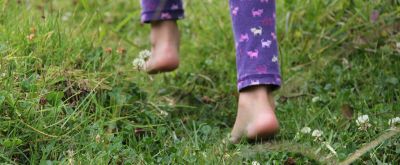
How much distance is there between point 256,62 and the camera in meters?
1.81

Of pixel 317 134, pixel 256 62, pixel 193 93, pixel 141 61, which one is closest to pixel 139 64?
pixel 141 61

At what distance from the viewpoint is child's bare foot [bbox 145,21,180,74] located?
2.21 meters

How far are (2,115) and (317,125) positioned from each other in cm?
83

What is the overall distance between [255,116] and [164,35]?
0.53 meters

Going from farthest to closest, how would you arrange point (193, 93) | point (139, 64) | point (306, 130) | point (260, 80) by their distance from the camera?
1. point (193, 93)
2. point (139, 64)
3. point (306, 130)
4. point (260, 80)

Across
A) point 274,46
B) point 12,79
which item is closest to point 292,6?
point 274,46

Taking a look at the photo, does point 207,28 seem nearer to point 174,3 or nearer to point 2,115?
point 174,3

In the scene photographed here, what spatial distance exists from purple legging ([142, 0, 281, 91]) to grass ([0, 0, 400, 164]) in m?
0.17

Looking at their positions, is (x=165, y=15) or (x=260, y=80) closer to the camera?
(x=260, y=80)

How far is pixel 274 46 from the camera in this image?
1.84 meters

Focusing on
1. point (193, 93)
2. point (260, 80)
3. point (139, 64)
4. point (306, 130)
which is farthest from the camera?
point (193, 93)

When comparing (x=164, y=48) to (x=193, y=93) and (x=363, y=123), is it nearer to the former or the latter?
(x=193, y=93)

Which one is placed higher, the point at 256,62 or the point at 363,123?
the point at 256,62

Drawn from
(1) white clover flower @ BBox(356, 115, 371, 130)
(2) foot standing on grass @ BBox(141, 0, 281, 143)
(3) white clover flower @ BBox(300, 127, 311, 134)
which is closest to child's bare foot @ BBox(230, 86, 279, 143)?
(2) foot standing on grass @ BBox(141, 0, 281, 143)
